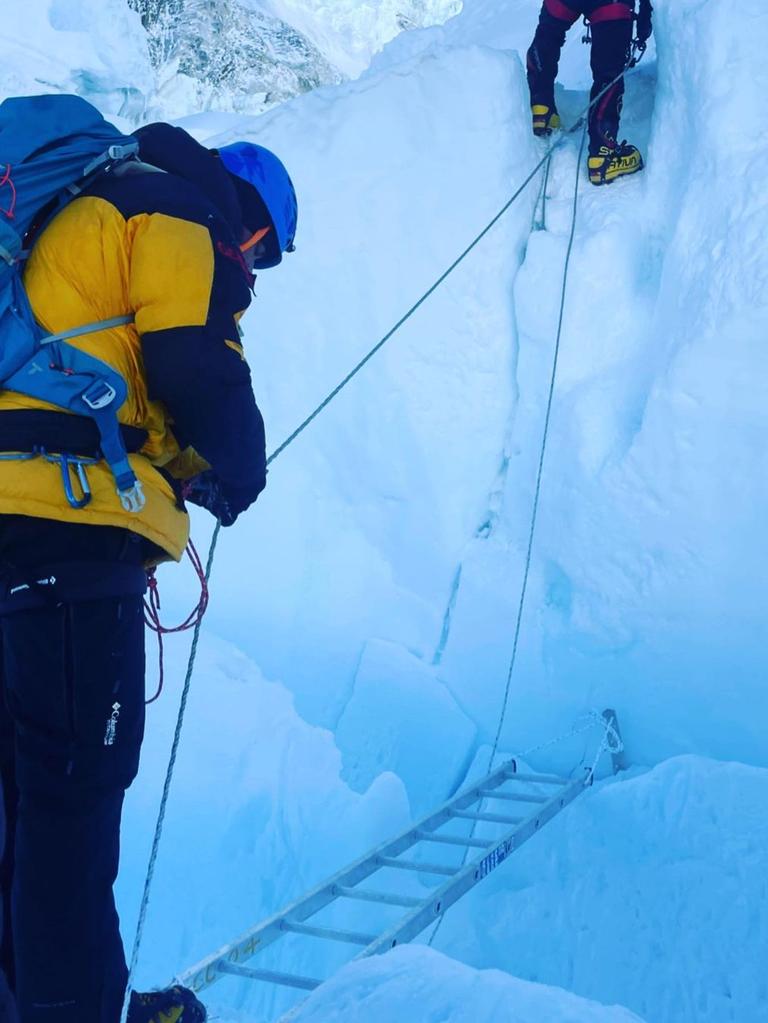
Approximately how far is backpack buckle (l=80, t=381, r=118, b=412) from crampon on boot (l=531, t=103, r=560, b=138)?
9.81ft

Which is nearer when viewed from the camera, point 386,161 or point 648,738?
point 648,738

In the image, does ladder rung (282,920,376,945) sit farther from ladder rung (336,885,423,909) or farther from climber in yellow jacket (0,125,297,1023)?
climber in yellow jacket (0,125,297,1023)

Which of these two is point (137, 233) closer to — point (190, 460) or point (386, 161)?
point (190, 460)

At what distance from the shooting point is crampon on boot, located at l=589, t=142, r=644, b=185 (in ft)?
10.9

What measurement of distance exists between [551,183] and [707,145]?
0.72 meters

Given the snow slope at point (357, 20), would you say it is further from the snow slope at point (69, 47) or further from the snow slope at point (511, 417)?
the snow slope at point (511, 417)

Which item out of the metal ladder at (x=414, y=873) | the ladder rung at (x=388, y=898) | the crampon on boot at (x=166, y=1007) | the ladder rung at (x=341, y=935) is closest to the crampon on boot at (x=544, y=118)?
the metal ladder at (x=414, y=873)

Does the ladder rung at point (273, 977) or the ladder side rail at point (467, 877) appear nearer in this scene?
the ladder rung at point (273, 977)

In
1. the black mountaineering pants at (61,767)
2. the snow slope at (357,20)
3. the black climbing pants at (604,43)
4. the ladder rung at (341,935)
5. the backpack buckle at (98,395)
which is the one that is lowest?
the ladder rung at (341,935)

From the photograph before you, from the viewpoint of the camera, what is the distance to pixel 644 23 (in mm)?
3443

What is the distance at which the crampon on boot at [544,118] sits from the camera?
3.54 meters

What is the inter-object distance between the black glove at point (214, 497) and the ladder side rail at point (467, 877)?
0.78 m

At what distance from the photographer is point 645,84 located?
3.63 metres

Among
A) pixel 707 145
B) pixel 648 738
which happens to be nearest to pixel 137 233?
pixel 648 738
